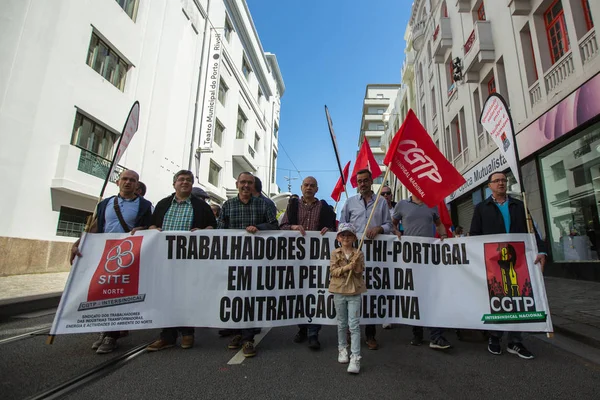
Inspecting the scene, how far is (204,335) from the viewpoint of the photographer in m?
4.24

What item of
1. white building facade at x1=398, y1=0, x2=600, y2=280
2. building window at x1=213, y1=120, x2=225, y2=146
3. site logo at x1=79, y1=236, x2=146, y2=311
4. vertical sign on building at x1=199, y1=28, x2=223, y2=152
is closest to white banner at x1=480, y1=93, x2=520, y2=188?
site logo at x1=79, y1=236, x2=146, y2=311

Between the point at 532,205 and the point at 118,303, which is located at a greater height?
the point at 532,205

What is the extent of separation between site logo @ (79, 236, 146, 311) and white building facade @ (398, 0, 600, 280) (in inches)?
358

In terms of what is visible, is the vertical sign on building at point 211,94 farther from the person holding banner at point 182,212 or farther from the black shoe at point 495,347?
the black shoe at point 495,347

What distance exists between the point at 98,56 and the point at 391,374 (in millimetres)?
14711

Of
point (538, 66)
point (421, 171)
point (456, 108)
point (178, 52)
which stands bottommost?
point (421, 171)

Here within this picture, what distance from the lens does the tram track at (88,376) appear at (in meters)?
2.35

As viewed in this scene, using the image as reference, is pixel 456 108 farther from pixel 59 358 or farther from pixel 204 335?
pixel 59 358

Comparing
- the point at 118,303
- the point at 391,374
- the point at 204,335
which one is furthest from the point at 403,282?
the point at 118,303

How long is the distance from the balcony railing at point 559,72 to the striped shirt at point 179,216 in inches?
377

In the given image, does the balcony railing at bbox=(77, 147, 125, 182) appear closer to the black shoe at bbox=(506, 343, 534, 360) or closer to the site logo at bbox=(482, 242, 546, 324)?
the site logo at bbox=(482, 242, 546, 324)

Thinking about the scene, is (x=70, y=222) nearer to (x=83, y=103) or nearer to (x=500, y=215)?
(x=83, y=103)

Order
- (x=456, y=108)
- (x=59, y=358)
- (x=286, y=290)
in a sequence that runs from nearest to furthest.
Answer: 1. (x=59, y=358)
2. (x=286, y=290)
3. (x=456, y=108)

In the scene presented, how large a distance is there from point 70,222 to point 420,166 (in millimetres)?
11851
